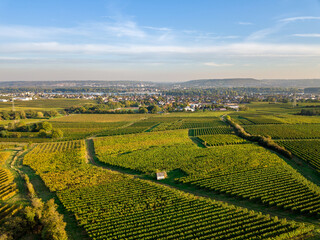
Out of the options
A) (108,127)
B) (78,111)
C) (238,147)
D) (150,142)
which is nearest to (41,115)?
(78,111)

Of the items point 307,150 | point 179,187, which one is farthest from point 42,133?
point 307,150

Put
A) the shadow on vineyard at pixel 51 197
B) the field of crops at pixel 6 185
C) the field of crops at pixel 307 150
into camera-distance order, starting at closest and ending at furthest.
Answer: the shadow on vineyard at pixel 51 197
the field of crops at pixel 6 185
the field of crops at pixel 307 150

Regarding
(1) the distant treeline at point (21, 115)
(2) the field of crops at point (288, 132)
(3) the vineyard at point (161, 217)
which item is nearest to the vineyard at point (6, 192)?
(3) the vineyard at point (161, 217)

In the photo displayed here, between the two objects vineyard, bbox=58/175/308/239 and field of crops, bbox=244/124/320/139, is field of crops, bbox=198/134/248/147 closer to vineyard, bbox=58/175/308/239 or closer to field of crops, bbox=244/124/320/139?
field of crops, bbox=244/124/320/139

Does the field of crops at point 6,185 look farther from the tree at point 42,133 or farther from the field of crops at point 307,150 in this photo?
the field of crops at point 307,150


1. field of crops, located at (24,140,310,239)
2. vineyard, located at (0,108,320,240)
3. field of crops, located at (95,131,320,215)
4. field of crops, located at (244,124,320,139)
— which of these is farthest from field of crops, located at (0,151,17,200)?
field of crops, located at (244,124,320,139)

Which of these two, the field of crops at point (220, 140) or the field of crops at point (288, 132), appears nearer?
the field of crops at point (220, 140)

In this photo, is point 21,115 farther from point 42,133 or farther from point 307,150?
point 307,150

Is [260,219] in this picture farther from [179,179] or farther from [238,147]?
[238,147]
